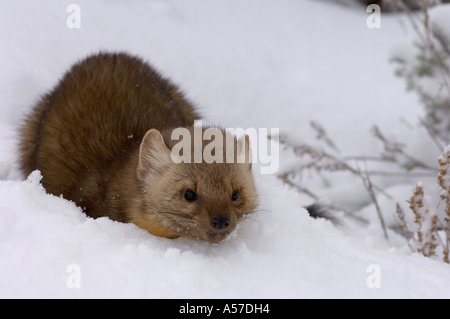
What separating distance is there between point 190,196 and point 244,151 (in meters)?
0.38

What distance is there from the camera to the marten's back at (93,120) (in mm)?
2672

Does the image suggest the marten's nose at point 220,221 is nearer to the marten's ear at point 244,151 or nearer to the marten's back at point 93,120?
the marten's ear at point 244,151

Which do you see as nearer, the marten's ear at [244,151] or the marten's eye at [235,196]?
the marten's eye at [235,196]

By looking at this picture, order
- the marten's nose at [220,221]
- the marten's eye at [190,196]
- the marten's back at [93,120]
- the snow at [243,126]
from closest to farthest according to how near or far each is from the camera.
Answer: the snow at [243,126]
the marten's nose at [220,221]
the marten's eye at [190,196]
the marten's back at [93,120]

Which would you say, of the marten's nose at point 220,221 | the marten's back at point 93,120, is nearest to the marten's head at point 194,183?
the marten's nose at point 220,221

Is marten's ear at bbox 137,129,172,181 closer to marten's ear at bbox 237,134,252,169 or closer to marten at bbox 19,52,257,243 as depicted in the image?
marten at bbox 19,52,257,243

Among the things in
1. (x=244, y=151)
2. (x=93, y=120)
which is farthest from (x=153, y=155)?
(x=93, y=120)

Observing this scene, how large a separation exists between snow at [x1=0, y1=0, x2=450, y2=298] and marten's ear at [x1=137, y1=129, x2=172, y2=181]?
10.1 inches

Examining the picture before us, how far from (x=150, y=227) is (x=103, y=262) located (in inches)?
16.4

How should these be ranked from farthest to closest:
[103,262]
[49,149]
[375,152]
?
[375,152] < [49,149] < [103,262]

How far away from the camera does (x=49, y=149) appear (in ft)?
9.30

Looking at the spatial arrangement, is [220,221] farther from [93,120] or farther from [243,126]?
[243,126]
